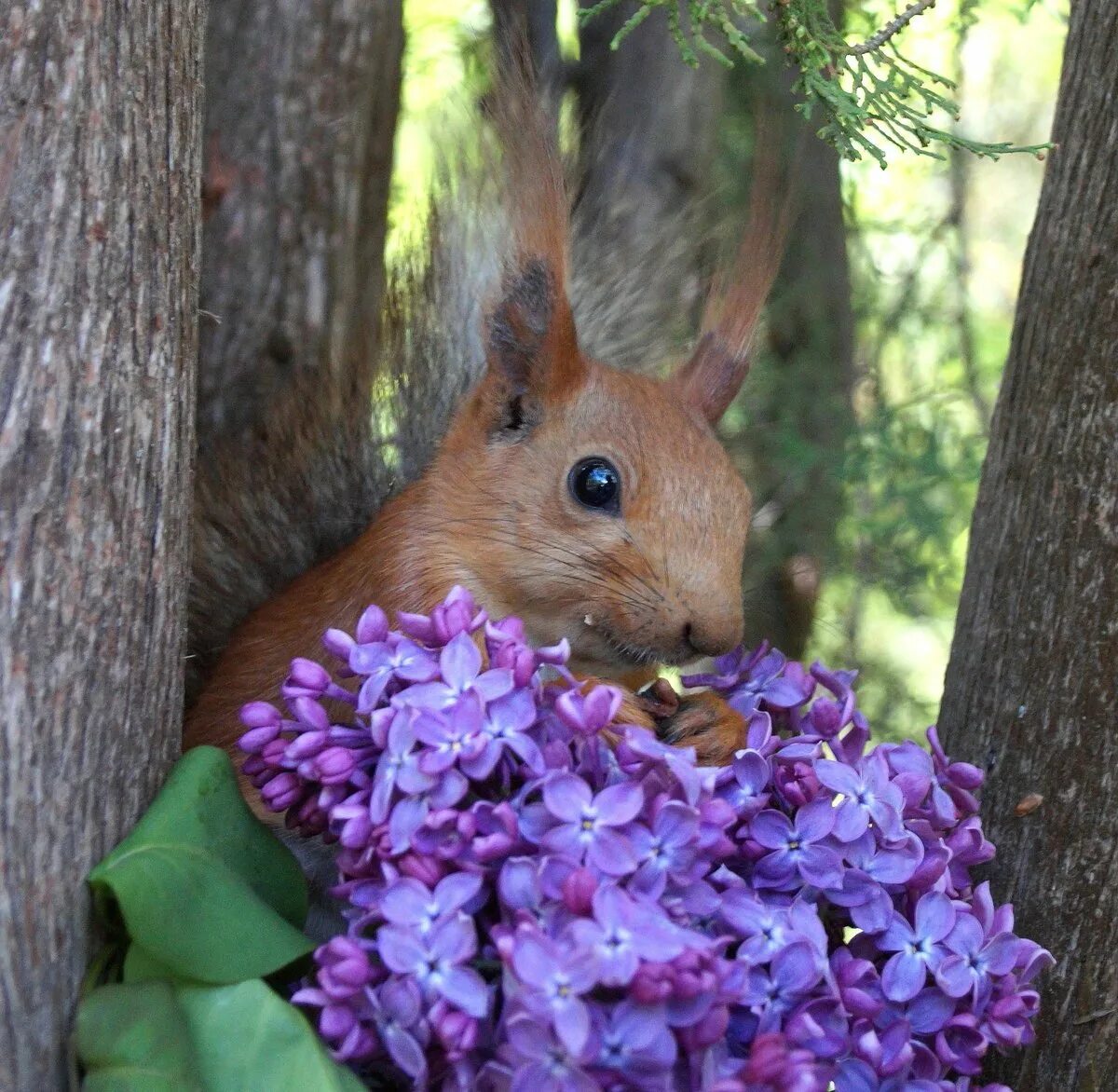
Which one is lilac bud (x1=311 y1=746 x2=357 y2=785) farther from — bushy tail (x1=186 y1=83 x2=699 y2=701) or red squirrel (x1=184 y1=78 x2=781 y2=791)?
bushy tail (x1=186 y1=83 x2=699 y2=701)

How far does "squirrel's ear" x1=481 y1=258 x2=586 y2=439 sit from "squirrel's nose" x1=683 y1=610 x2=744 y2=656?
0.92 ft

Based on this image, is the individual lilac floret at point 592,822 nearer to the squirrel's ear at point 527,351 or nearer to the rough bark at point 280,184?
the squirrel's ear at point 527,351

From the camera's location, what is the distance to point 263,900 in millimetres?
1055

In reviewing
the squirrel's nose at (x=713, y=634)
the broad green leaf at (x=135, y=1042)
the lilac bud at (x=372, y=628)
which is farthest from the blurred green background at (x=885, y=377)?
the broad green leaf at (x=135, y=1042)

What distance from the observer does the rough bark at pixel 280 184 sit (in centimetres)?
177

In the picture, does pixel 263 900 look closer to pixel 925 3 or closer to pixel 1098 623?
pixel 1098 623

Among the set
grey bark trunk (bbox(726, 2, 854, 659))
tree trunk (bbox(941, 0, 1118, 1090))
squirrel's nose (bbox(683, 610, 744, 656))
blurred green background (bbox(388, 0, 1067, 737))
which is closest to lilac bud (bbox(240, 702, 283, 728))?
squirrel's nose (bbox(683, 610, 744, 656))

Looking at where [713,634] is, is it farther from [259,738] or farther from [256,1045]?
[256,1045]

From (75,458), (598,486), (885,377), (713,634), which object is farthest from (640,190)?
(75,458)

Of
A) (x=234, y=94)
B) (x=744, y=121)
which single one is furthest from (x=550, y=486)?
(x=744, y=121)

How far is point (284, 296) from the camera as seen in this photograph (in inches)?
72.2

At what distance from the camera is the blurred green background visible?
7.07ft

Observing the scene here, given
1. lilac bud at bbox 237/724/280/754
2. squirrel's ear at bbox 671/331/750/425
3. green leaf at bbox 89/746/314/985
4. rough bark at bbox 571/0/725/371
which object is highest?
rough bark at bbox 571/0/725/371

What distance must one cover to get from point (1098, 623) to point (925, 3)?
0.56 meters
